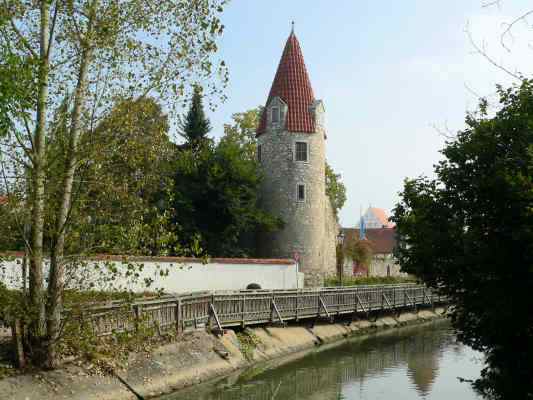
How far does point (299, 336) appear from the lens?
86.1ft

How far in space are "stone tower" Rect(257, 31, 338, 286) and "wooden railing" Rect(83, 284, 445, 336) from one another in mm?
7569

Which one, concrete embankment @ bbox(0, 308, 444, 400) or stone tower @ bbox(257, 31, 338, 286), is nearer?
concrete embankment @ bbox(0, 308, 444, 400)

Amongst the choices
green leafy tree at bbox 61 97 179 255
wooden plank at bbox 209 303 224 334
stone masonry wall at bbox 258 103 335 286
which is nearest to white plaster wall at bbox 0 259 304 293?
wooden plank at bbox 209 303 224 334

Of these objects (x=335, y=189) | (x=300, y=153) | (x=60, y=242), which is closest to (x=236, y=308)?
(x=60, y=242)

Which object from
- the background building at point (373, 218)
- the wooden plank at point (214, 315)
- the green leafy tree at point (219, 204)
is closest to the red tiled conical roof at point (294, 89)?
the green leafy tree at point (219, 204)

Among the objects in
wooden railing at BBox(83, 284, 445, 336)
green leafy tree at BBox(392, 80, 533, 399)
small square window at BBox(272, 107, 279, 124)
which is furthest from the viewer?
small square window at BBox(272, 107, 279, 124)

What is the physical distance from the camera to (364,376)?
21125 mm

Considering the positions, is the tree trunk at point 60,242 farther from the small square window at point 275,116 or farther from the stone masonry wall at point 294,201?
the small square window at point 275,116

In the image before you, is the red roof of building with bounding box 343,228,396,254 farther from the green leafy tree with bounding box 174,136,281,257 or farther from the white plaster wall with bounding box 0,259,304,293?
the white plaster wall with bounding box 0,259,304,293

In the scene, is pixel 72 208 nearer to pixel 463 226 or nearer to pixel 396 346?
pixel 463 226

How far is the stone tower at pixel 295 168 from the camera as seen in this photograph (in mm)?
42406

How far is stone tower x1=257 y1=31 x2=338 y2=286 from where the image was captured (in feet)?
139

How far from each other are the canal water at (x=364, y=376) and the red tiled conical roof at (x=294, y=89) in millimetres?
18032

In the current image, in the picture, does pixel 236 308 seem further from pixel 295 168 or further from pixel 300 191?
pixel 295 168
